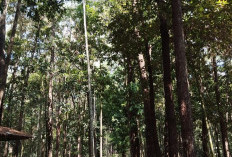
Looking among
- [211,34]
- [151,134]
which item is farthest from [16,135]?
[211,34]

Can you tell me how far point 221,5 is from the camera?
788 centimetres

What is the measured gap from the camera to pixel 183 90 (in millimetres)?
6863

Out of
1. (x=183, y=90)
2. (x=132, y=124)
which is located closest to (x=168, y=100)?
(x=183, y=90)

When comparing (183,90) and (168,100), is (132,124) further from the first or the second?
(183,90)

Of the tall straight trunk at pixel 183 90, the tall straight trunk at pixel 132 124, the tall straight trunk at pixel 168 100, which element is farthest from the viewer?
the tall straight trunk at pixel 132 124

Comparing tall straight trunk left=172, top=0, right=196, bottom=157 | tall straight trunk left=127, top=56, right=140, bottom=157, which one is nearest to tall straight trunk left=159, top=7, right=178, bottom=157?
tall straight trunk left=172, top=0, right=196, bottom=157

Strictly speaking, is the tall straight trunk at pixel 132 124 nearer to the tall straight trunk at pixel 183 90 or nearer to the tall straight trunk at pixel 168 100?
the tall straight trunk at pixel 168 100

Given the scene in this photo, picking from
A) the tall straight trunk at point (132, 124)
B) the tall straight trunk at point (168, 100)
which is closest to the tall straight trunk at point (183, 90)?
the tall straight trunk at point (168, 100)

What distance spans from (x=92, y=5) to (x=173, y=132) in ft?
46.4

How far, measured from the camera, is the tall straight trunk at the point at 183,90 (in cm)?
648

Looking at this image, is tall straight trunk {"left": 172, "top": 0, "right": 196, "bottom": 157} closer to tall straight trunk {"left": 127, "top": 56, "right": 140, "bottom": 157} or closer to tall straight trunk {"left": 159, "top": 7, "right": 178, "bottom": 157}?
tall straight trunk {"left": 159, "top": 7, "right": 178, "bottom": 157}

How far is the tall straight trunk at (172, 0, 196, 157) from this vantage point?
648cm

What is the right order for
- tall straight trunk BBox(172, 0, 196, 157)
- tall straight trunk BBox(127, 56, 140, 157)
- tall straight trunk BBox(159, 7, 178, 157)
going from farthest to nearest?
tall straight trunk BBox(127, 56, 140, 157)
tall straight trunk BBox(159, 7, 178, 157)
tall straight trunk BBox(172, 0, 196, 157)

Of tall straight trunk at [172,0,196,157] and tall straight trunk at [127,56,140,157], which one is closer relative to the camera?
tall straight trunk at [172,0,196,157]
